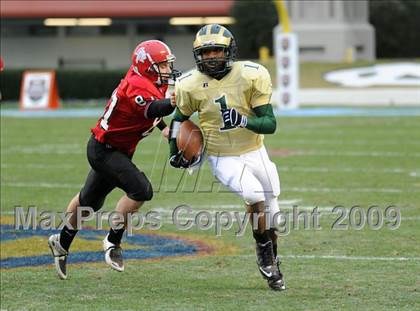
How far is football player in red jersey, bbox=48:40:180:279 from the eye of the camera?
21.0 ft

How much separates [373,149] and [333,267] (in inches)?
300

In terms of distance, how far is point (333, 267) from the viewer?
677 centimetres

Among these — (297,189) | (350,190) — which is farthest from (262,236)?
(297,189)

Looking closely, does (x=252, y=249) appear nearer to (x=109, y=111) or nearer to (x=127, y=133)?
(x=127, y=133)

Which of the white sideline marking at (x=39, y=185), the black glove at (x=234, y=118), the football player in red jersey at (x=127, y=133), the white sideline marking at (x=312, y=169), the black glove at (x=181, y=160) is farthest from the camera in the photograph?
the white sideline marking at (x=312, y=169)

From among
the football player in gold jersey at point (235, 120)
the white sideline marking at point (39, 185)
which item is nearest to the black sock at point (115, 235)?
the football player in gold jersey at point (235, 120)

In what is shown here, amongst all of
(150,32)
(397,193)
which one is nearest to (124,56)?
(150,32)

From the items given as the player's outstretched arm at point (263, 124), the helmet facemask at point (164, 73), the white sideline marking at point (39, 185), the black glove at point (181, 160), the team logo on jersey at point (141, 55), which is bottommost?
the white sideline marking at point (39, 185)

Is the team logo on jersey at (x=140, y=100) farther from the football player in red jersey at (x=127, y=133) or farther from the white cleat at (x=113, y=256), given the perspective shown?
the white cleat at (x=113, y=256)

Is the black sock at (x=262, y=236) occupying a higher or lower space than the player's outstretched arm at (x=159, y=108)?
lower

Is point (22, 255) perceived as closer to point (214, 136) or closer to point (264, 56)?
point (214, 136)

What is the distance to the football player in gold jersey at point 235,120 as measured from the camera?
599cm

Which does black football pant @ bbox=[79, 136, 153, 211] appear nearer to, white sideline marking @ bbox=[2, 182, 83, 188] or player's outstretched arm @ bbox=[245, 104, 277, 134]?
player's outstretched arm @ bbox=[245, 104, 277, 134]

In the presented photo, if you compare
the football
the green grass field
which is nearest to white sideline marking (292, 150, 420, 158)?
the green grass field
